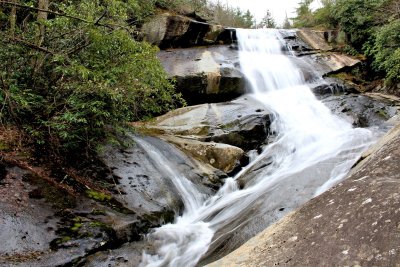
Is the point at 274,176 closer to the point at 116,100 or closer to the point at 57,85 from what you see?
the point at 116,100

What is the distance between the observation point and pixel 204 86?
14.9 metres

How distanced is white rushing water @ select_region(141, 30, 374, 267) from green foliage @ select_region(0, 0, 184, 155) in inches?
88.8

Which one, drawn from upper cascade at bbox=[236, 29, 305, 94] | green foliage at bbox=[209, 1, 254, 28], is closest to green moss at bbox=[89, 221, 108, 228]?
upper cascade at bbox=[236, 29, 305, 94]

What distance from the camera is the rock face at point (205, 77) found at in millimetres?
14828

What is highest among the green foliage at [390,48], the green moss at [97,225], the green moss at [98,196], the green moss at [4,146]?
the green foliage at [390,48]

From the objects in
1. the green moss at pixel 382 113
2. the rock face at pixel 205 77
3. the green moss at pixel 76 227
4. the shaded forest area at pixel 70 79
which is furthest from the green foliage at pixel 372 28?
the green moss at pixel 76 227

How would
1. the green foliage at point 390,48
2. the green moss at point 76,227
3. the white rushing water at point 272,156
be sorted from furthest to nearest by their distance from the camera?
the green foliage at point 390,48 → the white rushing water at point 272,156 → the green moss at point 76,227

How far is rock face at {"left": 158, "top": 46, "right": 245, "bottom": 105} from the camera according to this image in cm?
1483

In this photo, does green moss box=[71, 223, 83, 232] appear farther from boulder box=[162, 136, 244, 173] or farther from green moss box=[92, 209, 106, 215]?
boulder box=[162, 136, 244, 173]

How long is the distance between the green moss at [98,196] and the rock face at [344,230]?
3.68 metres

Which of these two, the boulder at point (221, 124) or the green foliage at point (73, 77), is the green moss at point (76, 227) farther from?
the boulder at point (221, 124)

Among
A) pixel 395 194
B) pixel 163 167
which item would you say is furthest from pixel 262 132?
pixel 395 194

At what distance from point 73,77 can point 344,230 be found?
5.82m

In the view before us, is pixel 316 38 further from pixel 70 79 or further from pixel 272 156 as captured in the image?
pixel 70 79
